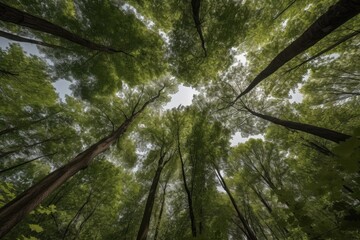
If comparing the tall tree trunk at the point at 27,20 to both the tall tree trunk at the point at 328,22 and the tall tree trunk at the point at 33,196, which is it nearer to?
the tall tree trunk at the point at 33,196

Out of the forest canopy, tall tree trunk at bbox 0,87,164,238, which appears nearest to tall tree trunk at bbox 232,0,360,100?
the forest canopy

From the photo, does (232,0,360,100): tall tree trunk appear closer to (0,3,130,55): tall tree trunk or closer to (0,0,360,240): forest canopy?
(0,0,360,240): forest canopy

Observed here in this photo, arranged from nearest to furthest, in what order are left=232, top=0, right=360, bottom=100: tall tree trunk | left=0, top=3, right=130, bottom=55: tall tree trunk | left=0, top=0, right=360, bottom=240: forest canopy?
Answer: left=232, top=0, right=360, bottom=100: tall tree trunk < left=0, top=3, right=130, bottom=55: tall tree trunk < left=0, top=0, right=360, bottom=240: forest canopy

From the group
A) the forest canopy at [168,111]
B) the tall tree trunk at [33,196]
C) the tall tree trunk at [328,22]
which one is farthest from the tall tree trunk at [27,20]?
the tall tree trunk at [328,22]

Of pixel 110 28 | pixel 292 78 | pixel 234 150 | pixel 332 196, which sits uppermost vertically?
pixel 234 150

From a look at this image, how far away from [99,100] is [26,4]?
471 cm

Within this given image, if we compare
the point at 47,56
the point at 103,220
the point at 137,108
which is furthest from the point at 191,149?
the point at 47,56

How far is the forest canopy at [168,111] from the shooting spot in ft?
20.5

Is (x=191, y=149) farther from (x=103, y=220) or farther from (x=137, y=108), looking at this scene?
(x=103, y=220)

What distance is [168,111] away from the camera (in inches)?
384

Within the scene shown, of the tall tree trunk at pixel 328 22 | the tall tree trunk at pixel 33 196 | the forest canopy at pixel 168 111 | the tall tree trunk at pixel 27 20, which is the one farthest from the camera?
the forest canopy at pixel 168 111

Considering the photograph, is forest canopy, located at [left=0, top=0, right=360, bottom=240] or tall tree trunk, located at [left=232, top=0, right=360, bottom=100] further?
forest canopy, located at [left=0, top=0, right=360, bottom=240]

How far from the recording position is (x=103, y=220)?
382 inches

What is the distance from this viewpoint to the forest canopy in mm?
6246
